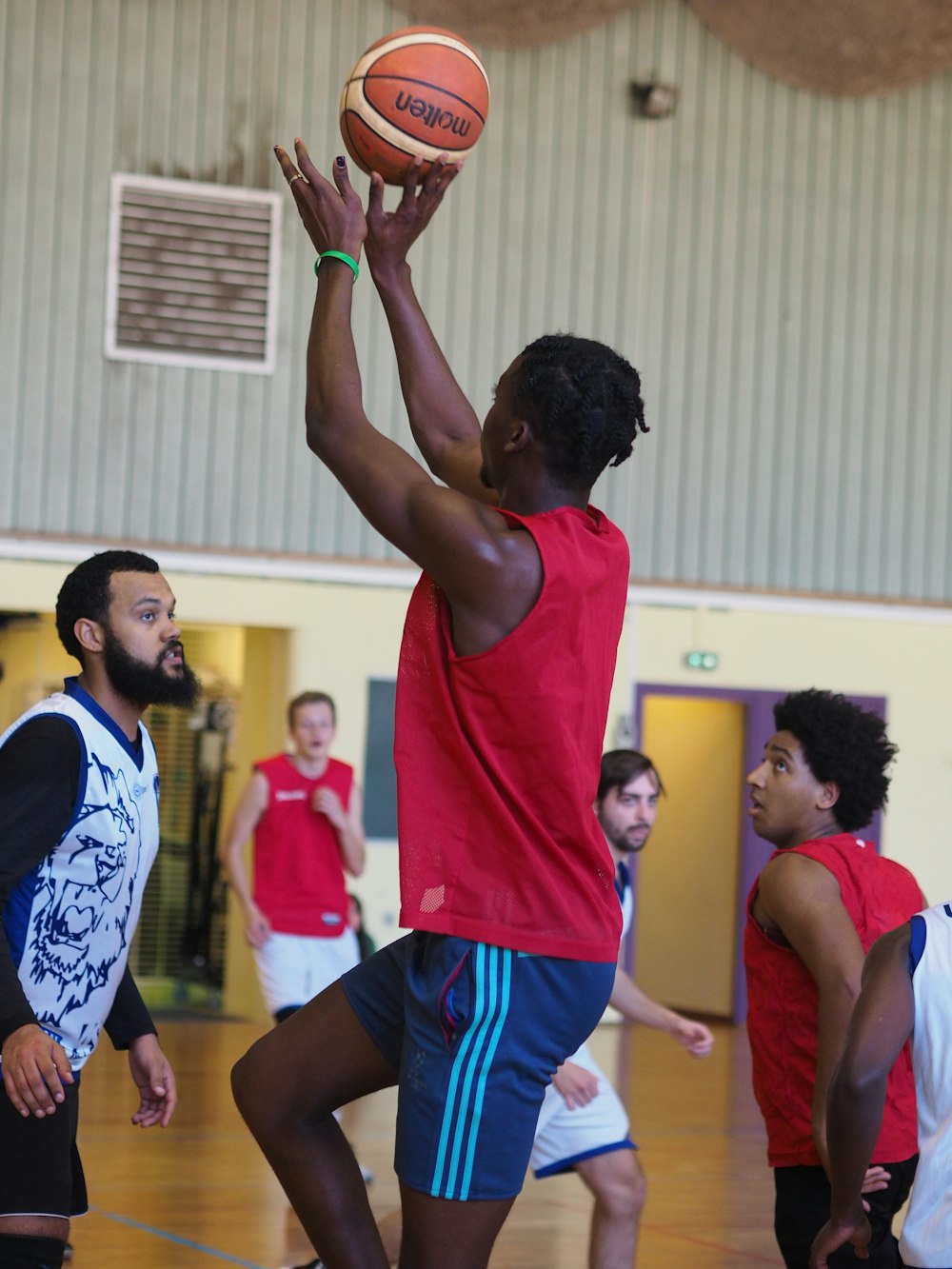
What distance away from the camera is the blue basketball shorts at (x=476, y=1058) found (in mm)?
2809

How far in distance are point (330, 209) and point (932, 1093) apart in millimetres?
1735

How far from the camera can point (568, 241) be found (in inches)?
509

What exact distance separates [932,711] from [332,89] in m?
6.43

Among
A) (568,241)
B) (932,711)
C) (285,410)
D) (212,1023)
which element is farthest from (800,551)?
(212,1023)

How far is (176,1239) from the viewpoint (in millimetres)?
5902

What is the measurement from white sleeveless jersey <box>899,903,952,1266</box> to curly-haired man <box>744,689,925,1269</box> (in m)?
0.92

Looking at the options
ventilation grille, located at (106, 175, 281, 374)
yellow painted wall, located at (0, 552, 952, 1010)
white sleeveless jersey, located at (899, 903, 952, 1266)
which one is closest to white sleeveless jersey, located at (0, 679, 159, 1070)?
white sleeveless jersey, located at (899, 903, 952, 1266)

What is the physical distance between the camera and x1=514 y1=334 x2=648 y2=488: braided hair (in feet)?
9.41

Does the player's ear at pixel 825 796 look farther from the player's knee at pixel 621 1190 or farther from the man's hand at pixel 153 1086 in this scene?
the man's hand at pixel 153 1086

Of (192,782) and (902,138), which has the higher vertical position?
(902,138)

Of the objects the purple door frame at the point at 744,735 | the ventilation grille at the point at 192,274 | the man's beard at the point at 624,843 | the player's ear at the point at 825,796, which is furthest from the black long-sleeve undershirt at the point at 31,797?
the purple door frame at the point at 744,735

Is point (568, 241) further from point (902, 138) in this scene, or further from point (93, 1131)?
point (93, 1131)

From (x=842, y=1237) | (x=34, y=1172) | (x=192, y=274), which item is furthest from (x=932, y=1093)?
(x=192, y=274)

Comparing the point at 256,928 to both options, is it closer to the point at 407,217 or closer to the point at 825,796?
the point at 825,796
